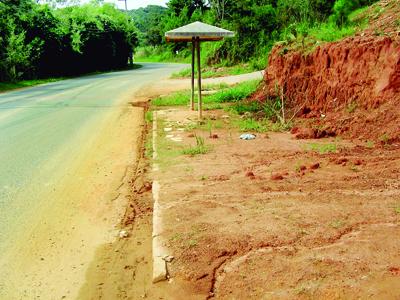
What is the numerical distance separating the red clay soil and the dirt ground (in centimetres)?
86

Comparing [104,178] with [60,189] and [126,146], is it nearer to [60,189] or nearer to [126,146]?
[60,189]

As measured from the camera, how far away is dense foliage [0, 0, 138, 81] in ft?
80.6

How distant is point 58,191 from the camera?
21.1 ft

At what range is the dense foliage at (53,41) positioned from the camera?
967 inches

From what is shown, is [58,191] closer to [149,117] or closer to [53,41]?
[149,117]

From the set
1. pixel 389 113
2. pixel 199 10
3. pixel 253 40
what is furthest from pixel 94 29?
pixel 389 113

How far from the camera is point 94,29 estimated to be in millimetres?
34812

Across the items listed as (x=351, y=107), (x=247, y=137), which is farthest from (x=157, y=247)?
(x=351, y=107)

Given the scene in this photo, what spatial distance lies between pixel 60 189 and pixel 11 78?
1934 cm

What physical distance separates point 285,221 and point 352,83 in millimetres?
5848

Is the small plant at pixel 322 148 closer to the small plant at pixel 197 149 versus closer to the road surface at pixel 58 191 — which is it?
the small plant at pixel 197 149

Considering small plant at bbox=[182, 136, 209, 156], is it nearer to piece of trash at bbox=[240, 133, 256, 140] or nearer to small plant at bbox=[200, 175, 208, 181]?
piece of trash at bbox=[240, 133, 256, 140]

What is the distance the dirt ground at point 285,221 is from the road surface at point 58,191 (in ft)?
2.73

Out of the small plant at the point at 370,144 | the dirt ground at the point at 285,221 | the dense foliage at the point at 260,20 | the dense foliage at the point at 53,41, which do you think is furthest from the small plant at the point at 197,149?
the dense foliage at the point at 53,41
